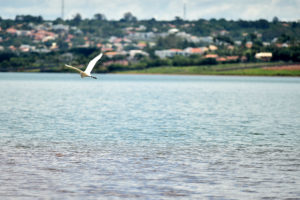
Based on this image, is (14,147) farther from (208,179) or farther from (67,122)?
(67,122)

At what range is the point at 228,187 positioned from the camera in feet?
66.2

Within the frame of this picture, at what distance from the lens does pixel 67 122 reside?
144ft

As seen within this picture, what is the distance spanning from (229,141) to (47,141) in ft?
34.7

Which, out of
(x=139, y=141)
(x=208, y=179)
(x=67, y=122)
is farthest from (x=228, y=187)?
(x=67, y=122)

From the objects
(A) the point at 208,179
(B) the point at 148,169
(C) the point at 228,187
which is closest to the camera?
(C) the point at 228,187

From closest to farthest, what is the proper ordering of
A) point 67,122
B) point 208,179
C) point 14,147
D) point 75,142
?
point 208,179 → point 14,147 → point 75,142 → point 67,122

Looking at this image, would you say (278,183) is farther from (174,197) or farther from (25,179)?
(25,179)

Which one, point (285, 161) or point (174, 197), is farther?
point (285, 161)

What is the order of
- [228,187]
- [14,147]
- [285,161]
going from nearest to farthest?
[228,187] < [285,161] < [14,147]

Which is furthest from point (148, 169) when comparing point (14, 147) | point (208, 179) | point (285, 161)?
point (14, 147)

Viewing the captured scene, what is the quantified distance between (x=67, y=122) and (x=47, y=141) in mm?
12361

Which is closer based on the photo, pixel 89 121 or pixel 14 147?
pixel 14 147

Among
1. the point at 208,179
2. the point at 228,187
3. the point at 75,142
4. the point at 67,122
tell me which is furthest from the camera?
the point at 67,122

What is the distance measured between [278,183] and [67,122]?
2550cm
